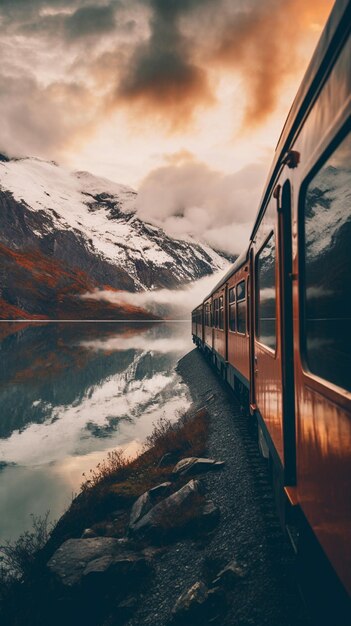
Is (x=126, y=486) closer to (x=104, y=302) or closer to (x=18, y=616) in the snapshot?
(x=18, y=616)

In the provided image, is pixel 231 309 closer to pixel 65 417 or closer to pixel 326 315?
pixel 326 315

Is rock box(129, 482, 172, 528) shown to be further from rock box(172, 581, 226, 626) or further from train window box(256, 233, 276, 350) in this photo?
train window box(256, 233, 276, 350)

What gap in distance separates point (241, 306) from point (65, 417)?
17653 millimetres

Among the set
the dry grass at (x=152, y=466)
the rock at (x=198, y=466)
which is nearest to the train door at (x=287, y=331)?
the rock at (x=198, y=466)

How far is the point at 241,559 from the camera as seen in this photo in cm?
477

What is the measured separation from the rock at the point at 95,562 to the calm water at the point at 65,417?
145 inches

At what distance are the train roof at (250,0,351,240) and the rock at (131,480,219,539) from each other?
4.95m

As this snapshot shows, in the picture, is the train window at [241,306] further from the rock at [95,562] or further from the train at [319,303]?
the rock at [95,562]

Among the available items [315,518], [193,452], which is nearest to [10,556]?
[193,452]

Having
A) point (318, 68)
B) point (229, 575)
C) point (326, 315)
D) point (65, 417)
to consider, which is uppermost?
point (318, 68)

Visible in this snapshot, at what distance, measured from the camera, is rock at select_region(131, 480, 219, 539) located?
20.2 ft

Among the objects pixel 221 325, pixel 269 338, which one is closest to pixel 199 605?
pixel 269 338

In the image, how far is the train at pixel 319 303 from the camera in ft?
6.62

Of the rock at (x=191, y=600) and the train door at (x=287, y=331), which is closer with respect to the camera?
the train door at (x=287, y=331)
